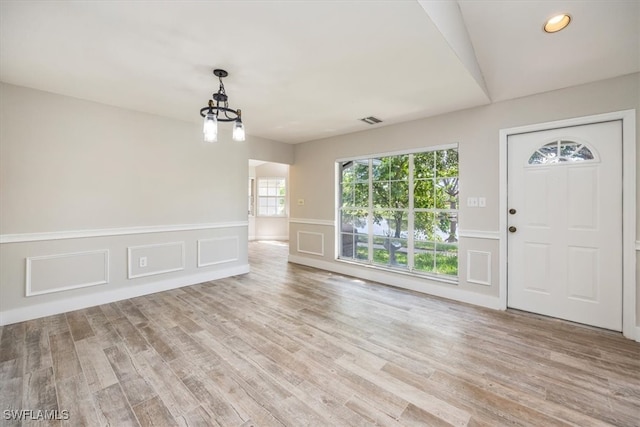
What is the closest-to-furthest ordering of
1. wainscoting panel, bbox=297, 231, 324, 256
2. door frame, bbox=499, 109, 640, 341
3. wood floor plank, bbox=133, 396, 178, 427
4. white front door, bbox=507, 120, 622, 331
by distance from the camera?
1. wood floor plank, bbox=133, 396, 178, 427
2. door frame, bbox=499, 109, 640, 341
3. white front door, bbox=507, 120, 622, 331
4. wainscoting panel, bbox=297, 231, 324, 256

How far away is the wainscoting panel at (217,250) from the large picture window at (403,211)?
186 cm

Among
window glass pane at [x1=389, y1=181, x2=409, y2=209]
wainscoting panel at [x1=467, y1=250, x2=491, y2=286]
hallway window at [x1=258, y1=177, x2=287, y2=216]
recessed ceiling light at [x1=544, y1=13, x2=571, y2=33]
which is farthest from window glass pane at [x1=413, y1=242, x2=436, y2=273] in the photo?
hallway window at [x1=258, y1=177, x2=287, y2=216]

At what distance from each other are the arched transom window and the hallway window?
6.98 metres

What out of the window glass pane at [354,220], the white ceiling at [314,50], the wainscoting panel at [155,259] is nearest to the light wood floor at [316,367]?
the wainscoting panel at [155,259]

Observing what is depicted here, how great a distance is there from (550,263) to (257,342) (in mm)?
3151

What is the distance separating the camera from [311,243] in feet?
17.2

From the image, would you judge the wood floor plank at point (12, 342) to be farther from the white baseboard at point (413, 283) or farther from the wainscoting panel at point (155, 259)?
the white baseboard at point (413, 283)

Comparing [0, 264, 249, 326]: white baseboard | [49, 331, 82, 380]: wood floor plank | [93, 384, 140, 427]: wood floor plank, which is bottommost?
[93, 384, 140, 427]: wood floor plank

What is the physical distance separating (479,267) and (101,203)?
4.66 metres

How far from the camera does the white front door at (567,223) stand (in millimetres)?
2617

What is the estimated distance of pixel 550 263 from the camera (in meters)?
2.94

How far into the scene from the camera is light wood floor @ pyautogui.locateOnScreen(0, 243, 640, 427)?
5.29ft

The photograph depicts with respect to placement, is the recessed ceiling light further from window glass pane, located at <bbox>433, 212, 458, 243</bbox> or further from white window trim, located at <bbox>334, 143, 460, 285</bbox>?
window glass pane, located at <bbox>433, 212, 458, 243</bbox>

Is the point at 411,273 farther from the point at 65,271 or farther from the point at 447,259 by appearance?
the point at 65,271
